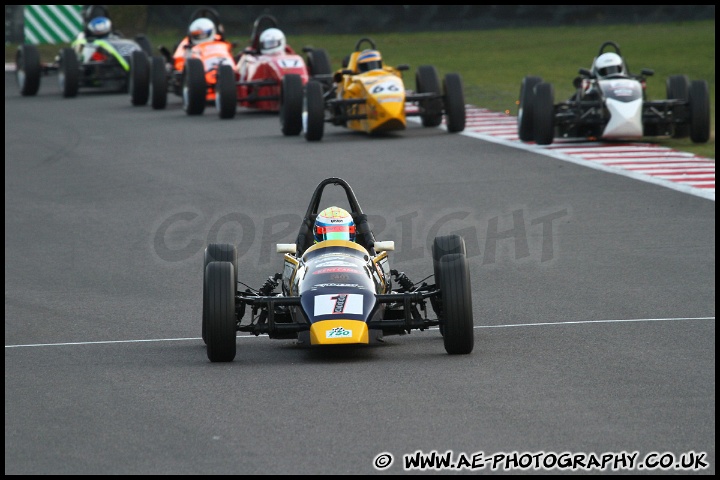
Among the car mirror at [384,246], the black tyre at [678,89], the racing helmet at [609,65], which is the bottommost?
the car mirror at [384,246]

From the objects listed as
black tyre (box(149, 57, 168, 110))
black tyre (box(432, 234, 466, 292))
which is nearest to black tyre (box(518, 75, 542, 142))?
black tyre (box(149, 57, 168, 110))

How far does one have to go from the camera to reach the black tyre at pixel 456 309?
8.13 metres

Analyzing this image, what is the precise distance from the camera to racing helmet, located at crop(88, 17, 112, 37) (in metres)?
29.6

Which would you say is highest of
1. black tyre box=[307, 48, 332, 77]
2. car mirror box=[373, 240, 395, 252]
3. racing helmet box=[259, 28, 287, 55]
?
racing helmet box=[259, 28, 287, 55]

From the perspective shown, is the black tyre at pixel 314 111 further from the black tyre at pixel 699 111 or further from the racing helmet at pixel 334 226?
the racing helmet at pixel 334 226

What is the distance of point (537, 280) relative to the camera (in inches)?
437

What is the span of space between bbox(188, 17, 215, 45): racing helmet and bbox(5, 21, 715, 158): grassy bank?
201 inches

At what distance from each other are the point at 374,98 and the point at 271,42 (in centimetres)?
480

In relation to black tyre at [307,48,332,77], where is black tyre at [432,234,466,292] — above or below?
below

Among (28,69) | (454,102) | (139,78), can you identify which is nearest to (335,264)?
(454,102)

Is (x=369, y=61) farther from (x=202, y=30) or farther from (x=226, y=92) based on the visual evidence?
(x=202, y=30)

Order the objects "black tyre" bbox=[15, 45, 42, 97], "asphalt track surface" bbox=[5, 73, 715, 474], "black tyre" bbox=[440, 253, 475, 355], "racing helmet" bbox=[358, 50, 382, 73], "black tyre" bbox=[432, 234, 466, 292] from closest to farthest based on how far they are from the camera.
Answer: "asphalt track surface" bbox=[5, 73, 715, 474], "black tyre" bbox=[440, 253, 475, 355], "black tyre" bbox=[432, 234, 466, 292], "racing helmet" bbox=[358, 50, 382, 73], "black tyre" bbox=[15, 45, 42, 97]

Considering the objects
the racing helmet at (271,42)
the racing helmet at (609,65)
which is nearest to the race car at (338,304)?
the racing helmet at (609,65)

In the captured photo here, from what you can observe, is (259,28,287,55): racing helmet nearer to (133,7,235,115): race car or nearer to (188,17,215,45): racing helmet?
(133,7,235,115): race car
